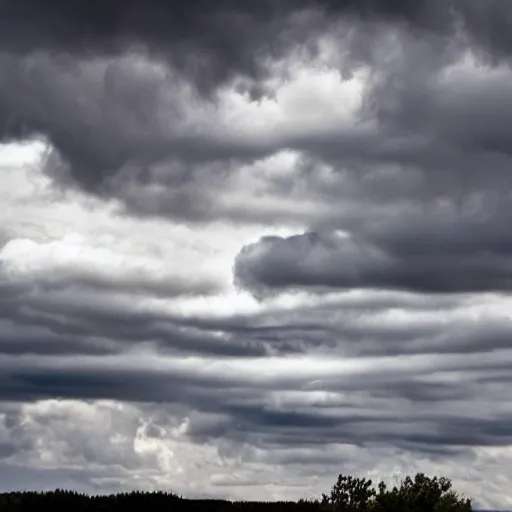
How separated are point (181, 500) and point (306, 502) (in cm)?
1819

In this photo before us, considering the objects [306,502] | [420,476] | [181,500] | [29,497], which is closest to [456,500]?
[420,476]

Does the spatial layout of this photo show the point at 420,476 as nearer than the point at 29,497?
Yes

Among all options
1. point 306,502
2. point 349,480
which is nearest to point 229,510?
point 306,502

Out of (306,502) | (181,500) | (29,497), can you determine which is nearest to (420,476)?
(306,502)

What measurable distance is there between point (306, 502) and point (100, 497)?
90.7 feet

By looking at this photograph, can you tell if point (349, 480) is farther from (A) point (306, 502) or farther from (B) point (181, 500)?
(B) point (181, 500)

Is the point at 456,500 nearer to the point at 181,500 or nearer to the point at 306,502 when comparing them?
the point at 306,502

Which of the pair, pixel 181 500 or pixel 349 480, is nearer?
pixel 349 480

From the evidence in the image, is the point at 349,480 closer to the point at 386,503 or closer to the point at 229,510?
the point at 386,503

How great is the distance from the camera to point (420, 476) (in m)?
159

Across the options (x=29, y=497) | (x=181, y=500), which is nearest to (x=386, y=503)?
(x=181, y=500)

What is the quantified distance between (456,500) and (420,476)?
497cm

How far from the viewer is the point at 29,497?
175 metres

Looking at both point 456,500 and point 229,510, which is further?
point 229,510
